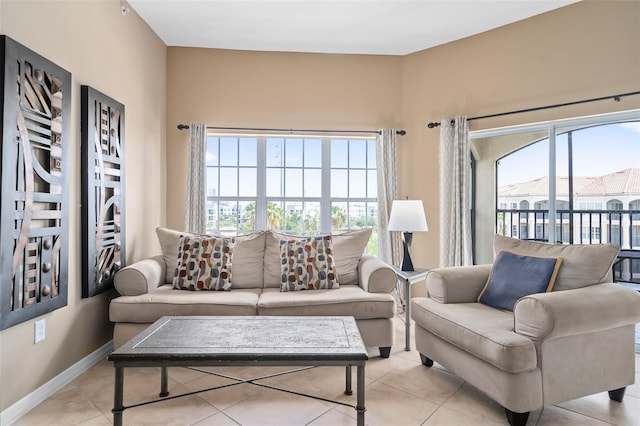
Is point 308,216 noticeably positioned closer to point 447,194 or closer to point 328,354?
point 447,194

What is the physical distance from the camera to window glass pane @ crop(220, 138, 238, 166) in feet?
13.9

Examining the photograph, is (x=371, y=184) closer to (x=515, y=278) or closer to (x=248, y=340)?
(x=515, y=278)

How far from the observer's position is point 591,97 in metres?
3.14

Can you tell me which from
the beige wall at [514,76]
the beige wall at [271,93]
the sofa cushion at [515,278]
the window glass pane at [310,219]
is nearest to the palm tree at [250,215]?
the window glass pane at [310,219]

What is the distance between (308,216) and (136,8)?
8.52 feet

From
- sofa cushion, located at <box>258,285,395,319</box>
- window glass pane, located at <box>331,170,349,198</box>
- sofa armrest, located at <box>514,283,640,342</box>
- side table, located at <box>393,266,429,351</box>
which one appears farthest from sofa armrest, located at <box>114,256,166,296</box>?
sofa armrest, located at <box>514,283,640,342</box>

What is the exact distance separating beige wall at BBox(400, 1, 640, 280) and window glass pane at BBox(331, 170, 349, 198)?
66cm

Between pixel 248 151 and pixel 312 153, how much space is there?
732 mm

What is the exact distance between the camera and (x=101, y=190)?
109 inches

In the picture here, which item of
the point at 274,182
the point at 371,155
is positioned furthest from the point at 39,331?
the point at 371,155

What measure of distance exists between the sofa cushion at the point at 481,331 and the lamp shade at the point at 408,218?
31.2 inches

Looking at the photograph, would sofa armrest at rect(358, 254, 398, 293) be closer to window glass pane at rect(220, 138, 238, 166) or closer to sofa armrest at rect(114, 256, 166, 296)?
sofa armrest at rect(114, 256, 166, 296)

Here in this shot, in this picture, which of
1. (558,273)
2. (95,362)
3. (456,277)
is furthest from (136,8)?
(558,273)

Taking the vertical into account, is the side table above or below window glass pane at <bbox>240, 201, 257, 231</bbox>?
below
